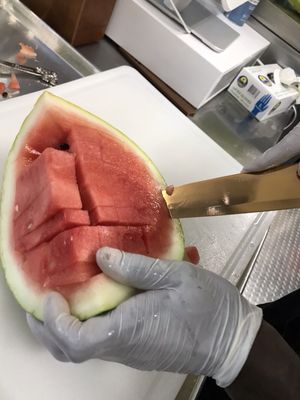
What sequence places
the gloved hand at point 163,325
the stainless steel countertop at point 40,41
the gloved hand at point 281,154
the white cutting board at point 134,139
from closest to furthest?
the gloved hand at point 163,325 → the white cutting board at point 134,139 → the gloved hand at point 281,154 → the stainless steel countertop at point 40,41

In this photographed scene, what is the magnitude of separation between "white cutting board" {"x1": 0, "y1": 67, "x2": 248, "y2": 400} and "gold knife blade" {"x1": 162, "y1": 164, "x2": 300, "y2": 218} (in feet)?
0.69

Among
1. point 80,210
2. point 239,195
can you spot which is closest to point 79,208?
point 80,210

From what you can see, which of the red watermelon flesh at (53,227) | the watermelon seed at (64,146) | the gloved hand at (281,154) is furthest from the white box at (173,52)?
the red watermelon flesh at (53,227)

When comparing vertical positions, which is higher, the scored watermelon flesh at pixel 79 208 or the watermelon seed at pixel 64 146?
the scored watermelon flesh at pixel 79 208

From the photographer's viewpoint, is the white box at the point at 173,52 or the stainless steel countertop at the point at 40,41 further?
the white box at the point at 173,52

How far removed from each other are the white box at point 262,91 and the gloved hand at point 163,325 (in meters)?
1.17

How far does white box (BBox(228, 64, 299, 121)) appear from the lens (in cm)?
186

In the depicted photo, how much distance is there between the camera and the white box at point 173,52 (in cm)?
170

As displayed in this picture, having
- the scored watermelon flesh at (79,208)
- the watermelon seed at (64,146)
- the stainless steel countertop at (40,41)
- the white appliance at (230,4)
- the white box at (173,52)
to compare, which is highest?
the white appliance at (230,4)

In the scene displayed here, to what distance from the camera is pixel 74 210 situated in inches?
35.6

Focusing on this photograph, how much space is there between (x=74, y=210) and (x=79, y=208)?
0.06 feet

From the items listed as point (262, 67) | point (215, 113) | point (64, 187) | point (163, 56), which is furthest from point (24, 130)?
point (262, 67)

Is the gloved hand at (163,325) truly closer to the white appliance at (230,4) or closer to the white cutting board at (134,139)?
the white cutting board at (134,139)

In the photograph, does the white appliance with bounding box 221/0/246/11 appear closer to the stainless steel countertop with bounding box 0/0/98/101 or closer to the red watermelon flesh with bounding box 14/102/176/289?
the stainless steel countertop with bounding box 0/0/98/101
